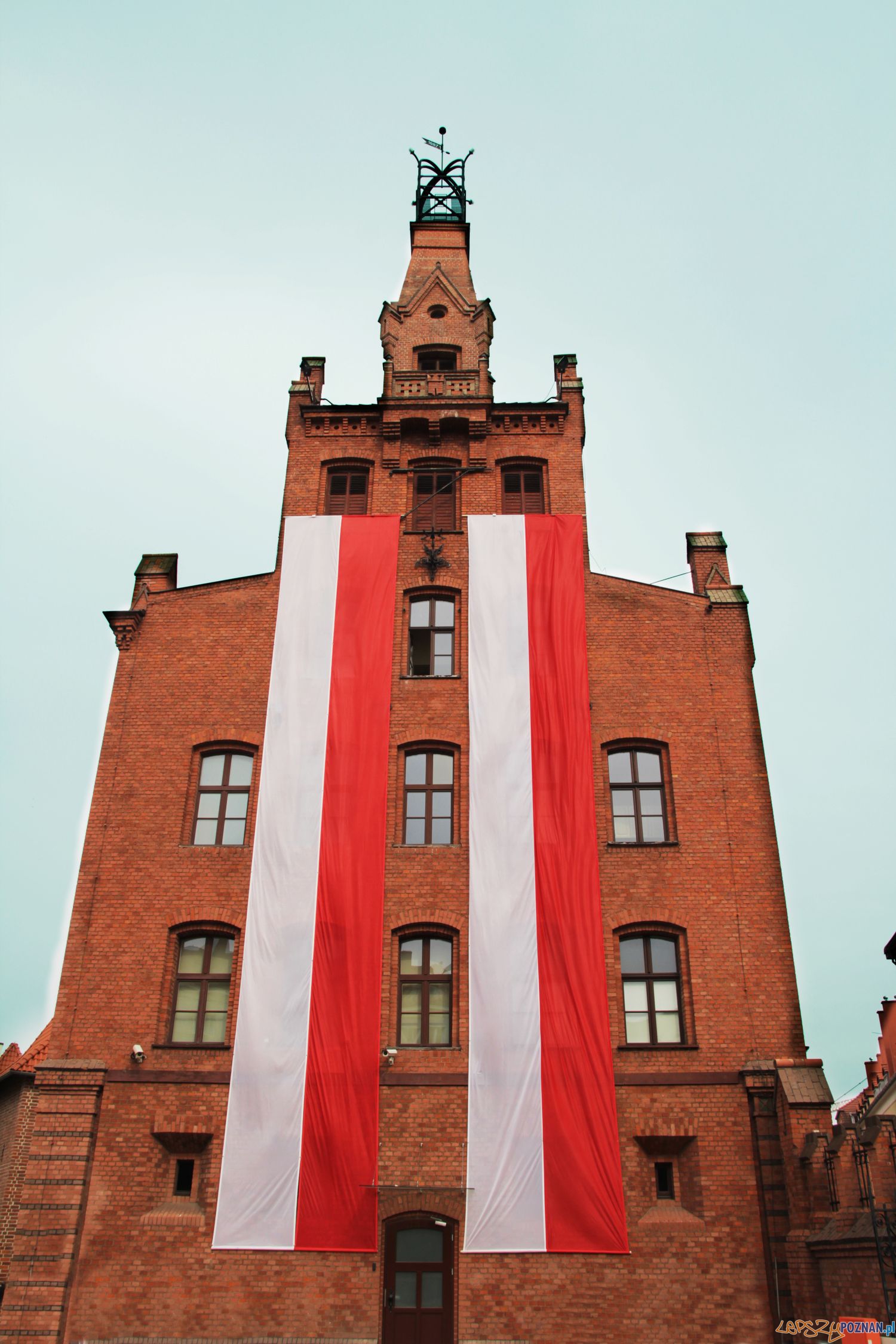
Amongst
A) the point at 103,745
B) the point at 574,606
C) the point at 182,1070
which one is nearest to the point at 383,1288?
the point at 182,1070

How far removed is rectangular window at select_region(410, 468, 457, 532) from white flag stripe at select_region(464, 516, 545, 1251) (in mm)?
839

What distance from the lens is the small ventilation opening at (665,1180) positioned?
16.9 meters

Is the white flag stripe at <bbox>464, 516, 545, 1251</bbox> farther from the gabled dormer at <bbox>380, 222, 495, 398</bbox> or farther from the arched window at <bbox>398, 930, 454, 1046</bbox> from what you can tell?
the gabled dormer at <bbox>380, 222, 495, 398</bbox>

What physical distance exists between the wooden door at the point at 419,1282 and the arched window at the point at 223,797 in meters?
7.03

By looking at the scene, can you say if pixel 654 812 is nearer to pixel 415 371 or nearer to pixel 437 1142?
pixel 437 1142

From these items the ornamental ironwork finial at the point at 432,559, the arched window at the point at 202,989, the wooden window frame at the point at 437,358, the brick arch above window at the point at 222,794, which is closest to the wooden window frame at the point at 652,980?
the arched window at the point at 202,989

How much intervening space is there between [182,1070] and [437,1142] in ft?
14.2

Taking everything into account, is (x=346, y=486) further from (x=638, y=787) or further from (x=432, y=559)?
(x=638, y=787)

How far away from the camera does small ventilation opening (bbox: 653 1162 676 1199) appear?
16875 mm

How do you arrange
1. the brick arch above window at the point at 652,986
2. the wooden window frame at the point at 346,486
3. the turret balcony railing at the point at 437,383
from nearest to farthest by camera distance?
1. the brick arch above window at the point at 652,986
2. the wooden window frame at the point at 346,486
3. the turret balcony railing at the point at 437,383

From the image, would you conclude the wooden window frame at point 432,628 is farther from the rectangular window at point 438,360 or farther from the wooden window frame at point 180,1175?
the wooden window frame at point 180,1175

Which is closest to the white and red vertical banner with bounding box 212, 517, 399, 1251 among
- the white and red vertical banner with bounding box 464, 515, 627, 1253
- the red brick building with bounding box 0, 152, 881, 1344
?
the red brick building with bounding box 0, 152, 881, 1344

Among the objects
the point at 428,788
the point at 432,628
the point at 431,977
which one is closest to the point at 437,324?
the point at 432,628

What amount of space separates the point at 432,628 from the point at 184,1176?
10.7 metres
